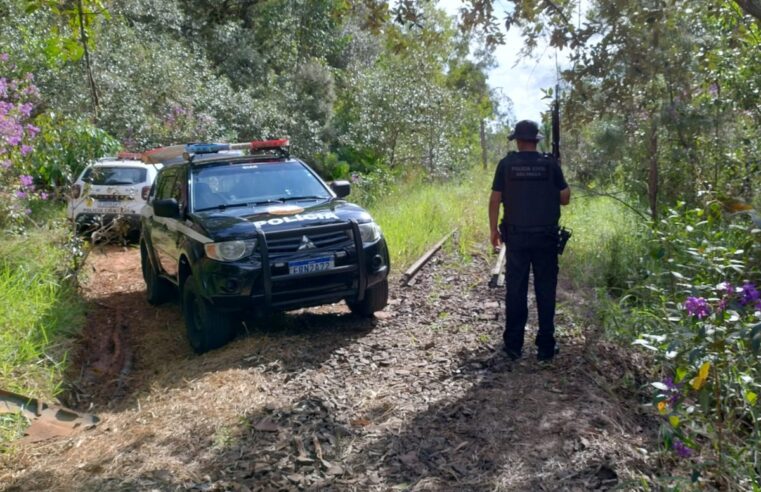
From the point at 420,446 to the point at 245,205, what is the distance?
3.58 meters

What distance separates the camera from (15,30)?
17.1 meters

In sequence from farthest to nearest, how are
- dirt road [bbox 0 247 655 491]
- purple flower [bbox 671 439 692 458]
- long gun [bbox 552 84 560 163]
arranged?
long gun [bbox 552 84 560 163] < dirt road [bbox 0 247 655 491] < purple flower [bbox 671 439 692 458]

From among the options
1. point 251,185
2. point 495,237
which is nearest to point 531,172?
point 495,237

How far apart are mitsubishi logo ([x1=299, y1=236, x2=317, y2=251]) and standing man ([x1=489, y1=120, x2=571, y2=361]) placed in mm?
1669

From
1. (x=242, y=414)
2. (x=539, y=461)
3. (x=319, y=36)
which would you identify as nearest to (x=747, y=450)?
(x=539, y=461)

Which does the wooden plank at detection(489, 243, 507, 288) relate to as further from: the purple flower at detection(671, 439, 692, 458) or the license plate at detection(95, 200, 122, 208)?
the license plate at detection(95, 200, 122, 208)

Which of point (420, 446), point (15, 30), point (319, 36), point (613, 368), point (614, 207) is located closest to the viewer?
point (420, 446)

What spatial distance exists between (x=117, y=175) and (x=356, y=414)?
9.90 metres

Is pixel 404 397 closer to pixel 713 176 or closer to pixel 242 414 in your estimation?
pixel 242 414

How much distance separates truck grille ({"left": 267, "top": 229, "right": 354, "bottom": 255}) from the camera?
22.3ft

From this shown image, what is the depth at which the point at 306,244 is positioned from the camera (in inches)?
272

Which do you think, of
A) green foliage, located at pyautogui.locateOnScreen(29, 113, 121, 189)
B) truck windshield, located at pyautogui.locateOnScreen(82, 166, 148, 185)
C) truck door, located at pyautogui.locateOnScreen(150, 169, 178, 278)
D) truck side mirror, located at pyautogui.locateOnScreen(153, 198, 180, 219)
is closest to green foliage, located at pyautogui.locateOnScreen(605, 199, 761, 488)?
truck side mirror, located at pyautogui.locateOnScreen(153, 198, 180, 219)

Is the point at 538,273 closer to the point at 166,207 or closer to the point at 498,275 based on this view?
the point at 498,275

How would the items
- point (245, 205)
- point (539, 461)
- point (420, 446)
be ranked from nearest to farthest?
1. point (539, 461)
2. point (420, 446)
3. point (245, 205)
